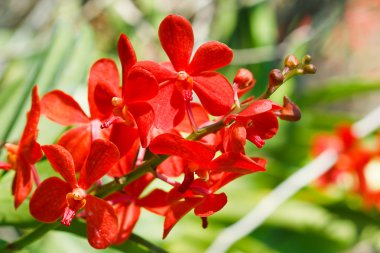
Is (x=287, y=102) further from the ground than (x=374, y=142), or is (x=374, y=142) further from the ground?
(x=374, y=142)

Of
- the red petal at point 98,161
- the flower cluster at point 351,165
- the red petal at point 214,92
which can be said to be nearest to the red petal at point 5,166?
the red petal at point 98,161

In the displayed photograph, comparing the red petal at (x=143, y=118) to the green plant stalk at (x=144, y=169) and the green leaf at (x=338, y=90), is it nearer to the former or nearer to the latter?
the green plant stalk at (x=144, y=169)

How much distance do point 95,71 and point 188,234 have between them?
712mm

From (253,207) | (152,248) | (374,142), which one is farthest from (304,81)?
(152,248)

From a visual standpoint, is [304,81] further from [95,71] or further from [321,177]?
[95,71]

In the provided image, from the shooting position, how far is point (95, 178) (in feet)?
1.55

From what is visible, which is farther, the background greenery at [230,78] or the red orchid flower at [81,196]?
the background greenery at [230,78]

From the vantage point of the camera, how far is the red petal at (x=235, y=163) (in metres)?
0.43

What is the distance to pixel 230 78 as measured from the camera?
1.55 meters

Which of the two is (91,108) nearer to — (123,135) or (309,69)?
(123,135)

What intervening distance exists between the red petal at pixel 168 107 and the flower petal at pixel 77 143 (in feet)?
0.30

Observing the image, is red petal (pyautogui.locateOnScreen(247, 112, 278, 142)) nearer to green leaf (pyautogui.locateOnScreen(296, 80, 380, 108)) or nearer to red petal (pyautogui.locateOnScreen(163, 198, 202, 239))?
red petal (pyautogui.locateOnScreen(163, 198, 202, 239))

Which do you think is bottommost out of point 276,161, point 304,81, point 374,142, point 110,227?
point 110,227

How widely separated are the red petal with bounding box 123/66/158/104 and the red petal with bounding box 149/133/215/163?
0.15 ft
